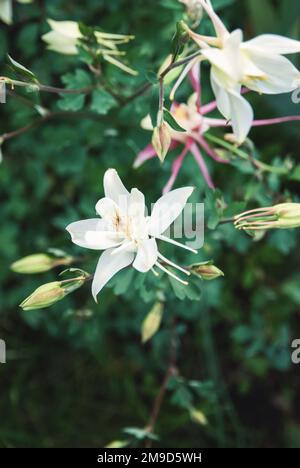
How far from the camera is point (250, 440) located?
1.29m

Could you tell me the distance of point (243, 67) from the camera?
1.97ft

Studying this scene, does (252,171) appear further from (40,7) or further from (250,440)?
(250,440)

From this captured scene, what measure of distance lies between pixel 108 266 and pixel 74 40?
1.18 feet

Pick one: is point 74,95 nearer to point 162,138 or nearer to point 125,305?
point 162,138

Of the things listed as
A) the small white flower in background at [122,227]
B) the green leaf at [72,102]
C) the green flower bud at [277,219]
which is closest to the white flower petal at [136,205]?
the small white flower in background at [122,227]

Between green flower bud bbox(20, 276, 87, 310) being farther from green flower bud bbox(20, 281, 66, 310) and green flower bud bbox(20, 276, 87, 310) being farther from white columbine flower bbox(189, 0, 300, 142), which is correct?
white columbine flower bbox(189, 0, 300, 142)

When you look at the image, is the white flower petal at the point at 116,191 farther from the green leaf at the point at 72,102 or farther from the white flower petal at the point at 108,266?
the green leaf at the point at 72,102

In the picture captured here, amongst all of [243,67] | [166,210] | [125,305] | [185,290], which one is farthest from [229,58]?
[125,305]

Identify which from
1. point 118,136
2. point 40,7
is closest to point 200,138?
point 118,136

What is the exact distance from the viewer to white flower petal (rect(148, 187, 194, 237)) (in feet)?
2.15

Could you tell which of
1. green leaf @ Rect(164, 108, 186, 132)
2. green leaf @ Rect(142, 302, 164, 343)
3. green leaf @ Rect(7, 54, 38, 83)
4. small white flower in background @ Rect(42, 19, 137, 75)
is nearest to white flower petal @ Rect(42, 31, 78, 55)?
small white flower in background @ Rect(42, 19, 137, 75)

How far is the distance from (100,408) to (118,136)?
0.64 metres

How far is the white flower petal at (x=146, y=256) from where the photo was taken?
0.63 metres

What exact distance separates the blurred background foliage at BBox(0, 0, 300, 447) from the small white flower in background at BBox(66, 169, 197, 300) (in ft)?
1.30
